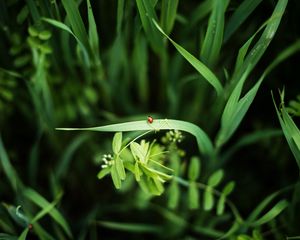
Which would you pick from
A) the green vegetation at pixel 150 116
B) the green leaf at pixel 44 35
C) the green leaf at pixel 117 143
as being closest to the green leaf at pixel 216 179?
the green vegetation at pixel 150 116

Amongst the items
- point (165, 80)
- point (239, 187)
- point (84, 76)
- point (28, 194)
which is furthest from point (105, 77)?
point (239, 187)

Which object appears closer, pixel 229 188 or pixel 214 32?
pixel 214 32

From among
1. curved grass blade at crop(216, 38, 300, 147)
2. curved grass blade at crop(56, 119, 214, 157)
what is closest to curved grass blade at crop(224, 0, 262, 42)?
curved grass blade at crop(216, 38, 300, 147)

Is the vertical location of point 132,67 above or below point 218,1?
below

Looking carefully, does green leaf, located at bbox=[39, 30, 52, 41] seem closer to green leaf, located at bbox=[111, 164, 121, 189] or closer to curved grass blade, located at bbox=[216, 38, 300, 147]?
green leaf, located at bbox=[111, 164, 121, 189]

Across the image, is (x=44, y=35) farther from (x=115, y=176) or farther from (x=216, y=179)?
(x=216, y=179)

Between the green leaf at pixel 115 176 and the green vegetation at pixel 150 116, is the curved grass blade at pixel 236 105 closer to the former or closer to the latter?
the green vegetation at pixel 150 116

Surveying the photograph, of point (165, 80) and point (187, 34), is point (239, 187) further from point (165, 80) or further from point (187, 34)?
point (187, 34)

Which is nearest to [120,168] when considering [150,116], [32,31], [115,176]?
[115,176]
